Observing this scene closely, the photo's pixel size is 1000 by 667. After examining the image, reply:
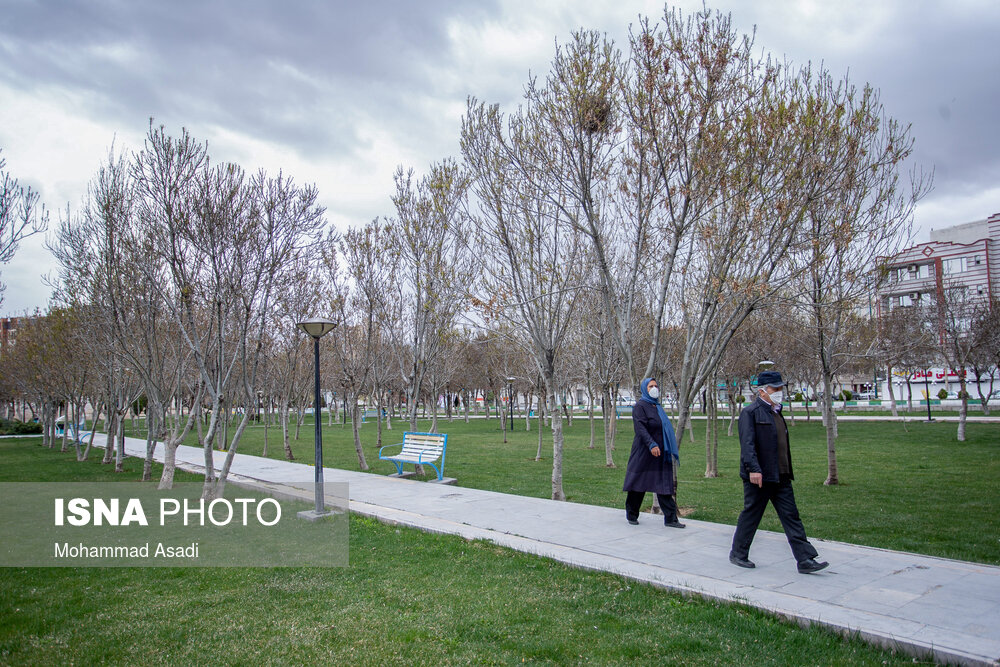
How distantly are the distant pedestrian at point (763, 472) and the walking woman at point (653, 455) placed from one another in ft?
5.58

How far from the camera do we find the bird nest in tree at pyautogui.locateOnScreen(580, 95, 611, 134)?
8672 mm

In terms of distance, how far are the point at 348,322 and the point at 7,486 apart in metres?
9.18

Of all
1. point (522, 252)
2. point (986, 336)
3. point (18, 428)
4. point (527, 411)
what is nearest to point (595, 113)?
point (522, 252)

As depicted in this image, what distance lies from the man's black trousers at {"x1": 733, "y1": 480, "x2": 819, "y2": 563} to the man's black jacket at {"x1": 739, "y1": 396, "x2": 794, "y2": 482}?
5.2 inches

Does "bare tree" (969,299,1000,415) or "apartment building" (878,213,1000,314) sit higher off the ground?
"apartment building" (878,213,1000,314)

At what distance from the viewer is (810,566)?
5.73m

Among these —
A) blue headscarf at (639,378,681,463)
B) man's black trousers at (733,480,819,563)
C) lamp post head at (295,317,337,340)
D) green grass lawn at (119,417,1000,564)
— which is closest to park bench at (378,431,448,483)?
green grass lawn at (119,417,1000,564)

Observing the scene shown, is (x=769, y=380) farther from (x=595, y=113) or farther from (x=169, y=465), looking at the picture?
(x=169, y=465)

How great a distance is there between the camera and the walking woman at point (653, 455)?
780cm

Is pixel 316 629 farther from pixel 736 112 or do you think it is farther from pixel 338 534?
pixel 736 112

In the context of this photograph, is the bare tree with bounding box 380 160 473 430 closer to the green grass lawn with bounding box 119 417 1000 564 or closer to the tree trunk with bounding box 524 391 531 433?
the green grass lawn with bounding box 119 417 1000 564

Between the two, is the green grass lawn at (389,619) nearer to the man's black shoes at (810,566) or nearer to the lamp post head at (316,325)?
the man's black shoes at (810,566)

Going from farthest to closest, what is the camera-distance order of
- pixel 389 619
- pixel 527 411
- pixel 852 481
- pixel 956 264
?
pixel 956 264 → pixel 527 411 → pixel 852 481 → pixel 389 619

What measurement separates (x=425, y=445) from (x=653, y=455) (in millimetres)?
6980
